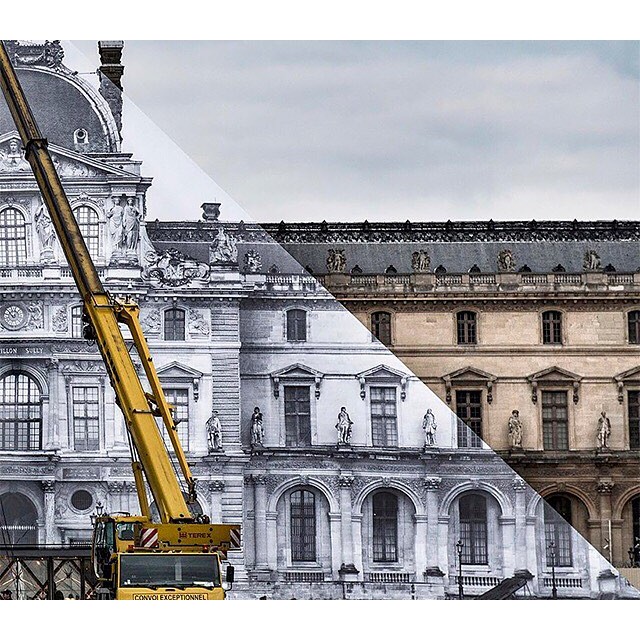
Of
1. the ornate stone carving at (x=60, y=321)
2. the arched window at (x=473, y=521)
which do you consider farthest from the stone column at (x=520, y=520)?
Answer: the ornate stone carving at (x=60, y=321)

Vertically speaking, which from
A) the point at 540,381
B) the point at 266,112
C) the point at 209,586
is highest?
the point at 266,112

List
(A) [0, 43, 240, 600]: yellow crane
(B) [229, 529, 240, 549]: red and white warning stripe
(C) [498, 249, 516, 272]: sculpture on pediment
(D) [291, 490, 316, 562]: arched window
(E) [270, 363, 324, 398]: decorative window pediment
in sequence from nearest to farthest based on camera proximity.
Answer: (A) [0, 43, 240, 600]: yellow crane, (B) [229, 529, 240, 549]: red and white warning stripe, (E) [270, 363, 324, 398]: decorative window pediment, (D) [291, 490, 316, 562]: arched window, (C) [498, 249, 516, 272]: sculpture on pediment

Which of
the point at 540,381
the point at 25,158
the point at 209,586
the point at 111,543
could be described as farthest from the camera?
the point at 540,381

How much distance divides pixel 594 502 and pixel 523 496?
1059mm

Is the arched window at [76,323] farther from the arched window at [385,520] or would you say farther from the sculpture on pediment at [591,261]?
the sculpture on pediment at [591,261]

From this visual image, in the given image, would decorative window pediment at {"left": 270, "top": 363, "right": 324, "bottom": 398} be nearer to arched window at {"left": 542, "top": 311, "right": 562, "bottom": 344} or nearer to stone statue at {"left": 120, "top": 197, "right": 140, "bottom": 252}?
stone statue at {"left": 120, "top": 197, "right": 140, "bottom": 252}

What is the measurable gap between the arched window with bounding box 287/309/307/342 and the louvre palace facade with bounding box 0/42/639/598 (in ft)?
0.13

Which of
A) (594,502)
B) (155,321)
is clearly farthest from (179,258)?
(594,502)

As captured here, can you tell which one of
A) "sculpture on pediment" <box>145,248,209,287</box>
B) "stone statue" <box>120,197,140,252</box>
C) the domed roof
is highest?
the domed roof

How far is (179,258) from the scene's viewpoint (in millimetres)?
22344

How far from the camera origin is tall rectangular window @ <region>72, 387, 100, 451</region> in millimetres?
22125

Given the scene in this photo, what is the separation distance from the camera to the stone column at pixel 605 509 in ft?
73.9

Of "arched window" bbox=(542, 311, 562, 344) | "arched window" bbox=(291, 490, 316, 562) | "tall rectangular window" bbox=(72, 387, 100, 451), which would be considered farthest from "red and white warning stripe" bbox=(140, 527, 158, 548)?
"arched window" bbox=(542, 311, 562, 344)

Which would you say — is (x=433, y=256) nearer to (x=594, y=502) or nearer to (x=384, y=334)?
(x=384, y=334)
